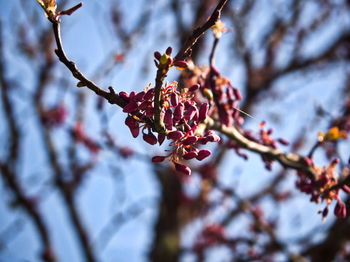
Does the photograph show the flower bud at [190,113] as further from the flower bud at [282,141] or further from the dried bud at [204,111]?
the flower bud at [282,141]

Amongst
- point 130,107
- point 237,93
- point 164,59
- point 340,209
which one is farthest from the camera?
point 237,93

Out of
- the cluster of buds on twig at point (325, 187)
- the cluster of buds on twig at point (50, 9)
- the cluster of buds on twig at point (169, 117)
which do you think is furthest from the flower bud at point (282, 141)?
the cluster of buds on twig at point (50, 9)

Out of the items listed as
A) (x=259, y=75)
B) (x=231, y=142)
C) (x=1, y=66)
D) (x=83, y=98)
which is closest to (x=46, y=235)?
(x=83, y=98)

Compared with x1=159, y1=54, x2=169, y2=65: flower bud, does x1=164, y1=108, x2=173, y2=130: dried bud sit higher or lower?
lower

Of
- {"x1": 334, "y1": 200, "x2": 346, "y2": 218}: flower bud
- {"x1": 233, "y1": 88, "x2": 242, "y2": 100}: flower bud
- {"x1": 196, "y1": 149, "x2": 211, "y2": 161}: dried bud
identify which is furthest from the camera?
{"x1": 233, "y1": 88, "x2": 242, "y2": 100}: flower bud

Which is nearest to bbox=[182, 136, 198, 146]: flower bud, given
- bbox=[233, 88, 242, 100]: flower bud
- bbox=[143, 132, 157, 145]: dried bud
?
bbox=[143, 132, 157, 145]: dried bud

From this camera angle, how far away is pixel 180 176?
4668 mm

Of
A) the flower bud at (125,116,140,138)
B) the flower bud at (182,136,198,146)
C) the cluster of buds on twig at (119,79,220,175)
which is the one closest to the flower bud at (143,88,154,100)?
the cluster of buds on twig at (119,79,220,175)

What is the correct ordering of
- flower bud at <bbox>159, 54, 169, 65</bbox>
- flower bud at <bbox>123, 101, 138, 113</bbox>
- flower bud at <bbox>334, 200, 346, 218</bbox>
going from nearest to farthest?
flower bud at <bbox>159, 54, 169, 65</bbox> < flower bud at <bbox>123, 101, 138, 113</bbox> < flower bud at <bbox>334, 200, 346, 218</bbox>

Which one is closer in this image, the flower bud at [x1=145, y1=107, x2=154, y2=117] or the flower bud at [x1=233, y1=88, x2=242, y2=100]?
the flower bud at [x1=145, y1=107, x2=154, y2=117]

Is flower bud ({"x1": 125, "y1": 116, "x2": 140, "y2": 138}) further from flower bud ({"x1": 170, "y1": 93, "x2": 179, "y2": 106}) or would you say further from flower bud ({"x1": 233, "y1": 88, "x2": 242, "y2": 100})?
flower bud ({"x1": 233, "y1": 88, "x2": 242, "y2": 100})

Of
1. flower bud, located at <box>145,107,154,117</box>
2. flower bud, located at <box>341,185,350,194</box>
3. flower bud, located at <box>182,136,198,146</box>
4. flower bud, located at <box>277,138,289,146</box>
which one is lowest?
flower bud, located at <box>182,136,198,146</box>

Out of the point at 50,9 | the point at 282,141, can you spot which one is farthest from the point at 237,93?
the point at 50,9

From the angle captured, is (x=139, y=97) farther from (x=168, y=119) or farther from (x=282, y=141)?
(x=282, y=141)
